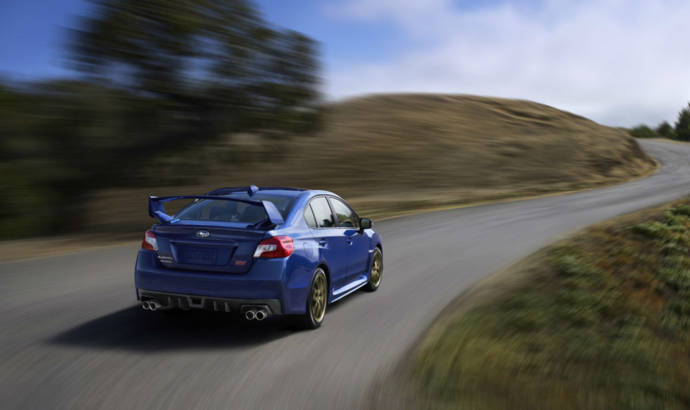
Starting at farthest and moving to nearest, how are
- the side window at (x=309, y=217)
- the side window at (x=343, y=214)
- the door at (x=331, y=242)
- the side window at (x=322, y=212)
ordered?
the side window at (x=343, y=214) < the side window at (x=322, y=212) < the door at (x=331, y=242) < the side window at (x=309, y=217)

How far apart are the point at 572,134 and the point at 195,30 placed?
162ft

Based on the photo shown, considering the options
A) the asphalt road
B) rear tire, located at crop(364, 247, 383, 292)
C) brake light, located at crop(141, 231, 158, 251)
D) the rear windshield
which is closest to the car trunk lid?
brake light, located at crop(141, 231, 158, 251)

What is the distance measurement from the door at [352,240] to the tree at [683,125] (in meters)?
118

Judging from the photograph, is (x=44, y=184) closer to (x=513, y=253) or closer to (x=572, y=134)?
(x=513, y=253)

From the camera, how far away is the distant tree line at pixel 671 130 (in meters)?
115

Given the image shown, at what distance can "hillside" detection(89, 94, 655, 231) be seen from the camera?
22391 millimetres

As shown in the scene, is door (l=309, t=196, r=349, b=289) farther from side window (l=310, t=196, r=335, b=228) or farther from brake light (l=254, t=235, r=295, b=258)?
brake light (l=254, t=235, r=295, b=258)

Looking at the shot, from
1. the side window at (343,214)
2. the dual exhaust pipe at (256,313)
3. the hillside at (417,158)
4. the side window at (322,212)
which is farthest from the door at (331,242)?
the hillside at (417,158)

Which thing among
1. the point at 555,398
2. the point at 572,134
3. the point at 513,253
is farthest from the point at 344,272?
the point at 572,134

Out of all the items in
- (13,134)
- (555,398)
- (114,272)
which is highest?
(13,134)

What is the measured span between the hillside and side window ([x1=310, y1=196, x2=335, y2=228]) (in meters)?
11.3

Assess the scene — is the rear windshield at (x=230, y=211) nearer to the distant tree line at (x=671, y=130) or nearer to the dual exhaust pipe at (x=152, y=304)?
the dual exhaust pipe at (x=152, y=304)

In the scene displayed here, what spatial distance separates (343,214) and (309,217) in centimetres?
138

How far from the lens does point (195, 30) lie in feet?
58.1
